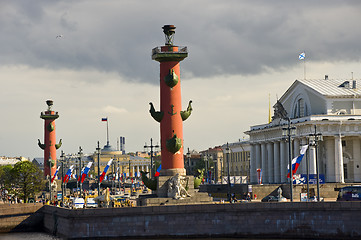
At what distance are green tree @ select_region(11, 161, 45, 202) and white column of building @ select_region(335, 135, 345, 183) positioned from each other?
36.1m

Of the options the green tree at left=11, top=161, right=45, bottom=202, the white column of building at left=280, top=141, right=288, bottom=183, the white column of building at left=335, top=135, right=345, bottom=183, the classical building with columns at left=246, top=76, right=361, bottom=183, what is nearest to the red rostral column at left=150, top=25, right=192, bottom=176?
the classical building with columns at left=246, top=76, right=361, bottom=183

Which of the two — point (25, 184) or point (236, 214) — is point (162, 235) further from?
point (25, 184)

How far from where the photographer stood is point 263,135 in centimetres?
10869

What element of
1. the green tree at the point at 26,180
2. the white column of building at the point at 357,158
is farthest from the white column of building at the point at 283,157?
the green tree at the point at 26,180

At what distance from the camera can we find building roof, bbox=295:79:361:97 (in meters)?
98.2

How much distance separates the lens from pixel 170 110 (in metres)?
56.7

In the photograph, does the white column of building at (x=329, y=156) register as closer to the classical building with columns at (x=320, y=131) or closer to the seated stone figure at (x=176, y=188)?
the classical building with columns at (x=320, y=131)

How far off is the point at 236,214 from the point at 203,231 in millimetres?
2538

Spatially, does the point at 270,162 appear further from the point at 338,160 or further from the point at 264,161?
the point at 338,160

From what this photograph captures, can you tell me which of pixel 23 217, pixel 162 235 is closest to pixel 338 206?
pixel 162 235

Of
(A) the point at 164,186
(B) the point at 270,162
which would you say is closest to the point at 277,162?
(B) the point at 270,162

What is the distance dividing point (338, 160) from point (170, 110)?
4185 centimetres

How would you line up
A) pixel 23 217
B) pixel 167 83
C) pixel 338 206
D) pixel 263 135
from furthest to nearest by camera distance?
pixel 263 135
pixel 23 217
pixel 167 83
pixel 338 206

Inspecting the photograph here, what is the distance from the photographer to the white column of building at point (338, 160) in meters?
92.1
